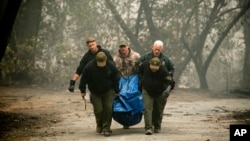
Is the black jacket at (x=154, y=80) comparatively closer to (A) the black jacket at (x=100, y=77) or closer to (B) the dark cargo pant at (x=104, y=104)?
(A) the black jacket at (x=100, y=77)

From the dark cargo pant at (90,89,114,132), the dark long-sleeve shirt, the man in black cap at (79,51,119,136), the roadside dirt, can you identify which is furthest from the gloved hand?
the dark cargo pant at (90,89,114,132)

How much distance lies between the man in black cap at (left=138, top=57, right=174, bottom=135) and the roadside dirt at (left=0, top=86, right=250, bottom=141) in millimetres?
444

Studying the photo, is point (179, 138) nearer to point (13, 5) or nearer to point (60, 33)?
point (13, 5)

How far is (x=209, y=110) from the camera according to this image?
13.4 m

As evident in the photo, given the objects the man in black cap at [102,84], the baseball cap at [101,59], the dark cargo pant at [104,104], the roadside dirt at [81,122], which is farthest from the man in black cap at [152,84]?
the baseball cap at [101,59]

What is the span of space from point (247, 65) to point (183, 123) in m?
19.0

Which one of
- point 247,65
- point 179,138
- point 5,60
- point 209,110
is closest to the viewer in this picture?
point 179,138

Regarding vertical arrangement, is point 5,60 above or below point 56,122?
above

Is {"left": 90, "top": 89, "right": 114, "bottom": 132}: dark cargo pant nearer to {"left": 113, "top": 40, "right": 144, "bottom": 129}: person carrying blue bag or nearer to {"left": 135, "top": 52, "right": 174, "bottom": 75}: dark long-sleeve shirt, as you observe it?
{"left": 113, "top": 40, "right": 144, "bottom": 129}: person carrying blue bag

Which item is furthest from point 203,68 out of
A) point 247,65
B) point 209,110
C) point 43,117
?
point 43,117

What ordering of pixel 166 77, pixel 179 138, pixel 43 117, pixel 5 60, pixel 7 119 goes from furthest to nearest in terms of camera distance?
pixel 5 60 → pixel 43 117 → pixel 7 119 → pixel 166 77 → pixel 179 138

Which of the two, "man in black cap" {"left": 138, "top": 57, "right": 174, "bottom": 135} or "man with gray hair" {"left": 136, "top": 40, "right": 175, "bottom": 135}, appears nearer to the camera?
"man in black cap" {"left": 138, "top": 57, "right": 174, "bottom": 135}

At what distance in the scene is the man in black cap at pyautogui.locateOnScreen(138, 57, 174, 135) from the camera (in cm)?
835

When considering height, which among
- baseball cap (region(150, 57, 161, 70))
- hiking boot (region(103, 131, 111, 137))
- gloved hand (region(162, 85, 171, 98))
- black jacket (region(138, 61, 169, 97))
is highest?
baseball cap (region(150, 57, 161, 70))
